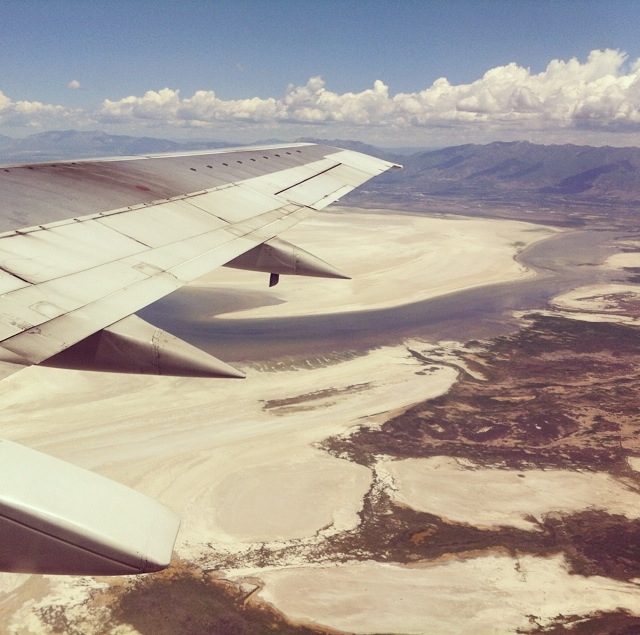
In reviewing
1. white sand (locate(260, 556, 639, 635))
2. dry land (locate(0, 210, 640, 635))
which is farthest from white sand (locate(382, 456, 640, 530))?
white sand (locate(260, 556, 639, 635))

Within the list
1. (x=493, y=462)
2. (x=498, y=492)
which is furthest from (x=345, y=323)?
(x=498, y=492)

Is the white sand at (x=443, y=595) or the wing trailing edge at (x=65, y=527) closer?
the wing trailing edge at (x=65, y=527)

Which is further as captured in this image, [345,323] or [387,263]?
[387,263]

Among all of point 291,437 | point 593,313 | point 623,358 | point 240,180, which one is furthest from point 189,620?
point 593,313

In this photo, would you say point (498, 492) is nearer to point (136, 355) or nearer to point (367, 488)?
point (367, 488)

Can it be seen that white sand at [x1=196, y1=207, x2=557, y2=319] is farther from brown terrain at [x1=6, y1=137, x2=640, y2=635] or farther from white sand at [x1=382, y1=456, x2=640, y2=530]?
white sand at [x1=382, y1=456, x2=640, y2=530]

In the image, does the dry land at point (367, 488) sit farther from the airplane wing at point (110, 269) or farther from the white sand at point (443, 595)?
the airplane wing at point (110, 269)

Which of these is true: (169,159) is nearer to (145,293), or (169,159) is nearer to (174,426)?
(145,293)

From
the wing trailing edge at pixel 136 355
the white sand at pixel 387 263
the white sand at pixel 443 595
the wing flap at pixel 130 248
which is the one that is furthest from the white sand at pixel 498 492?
the white sand at pixel 387 263
